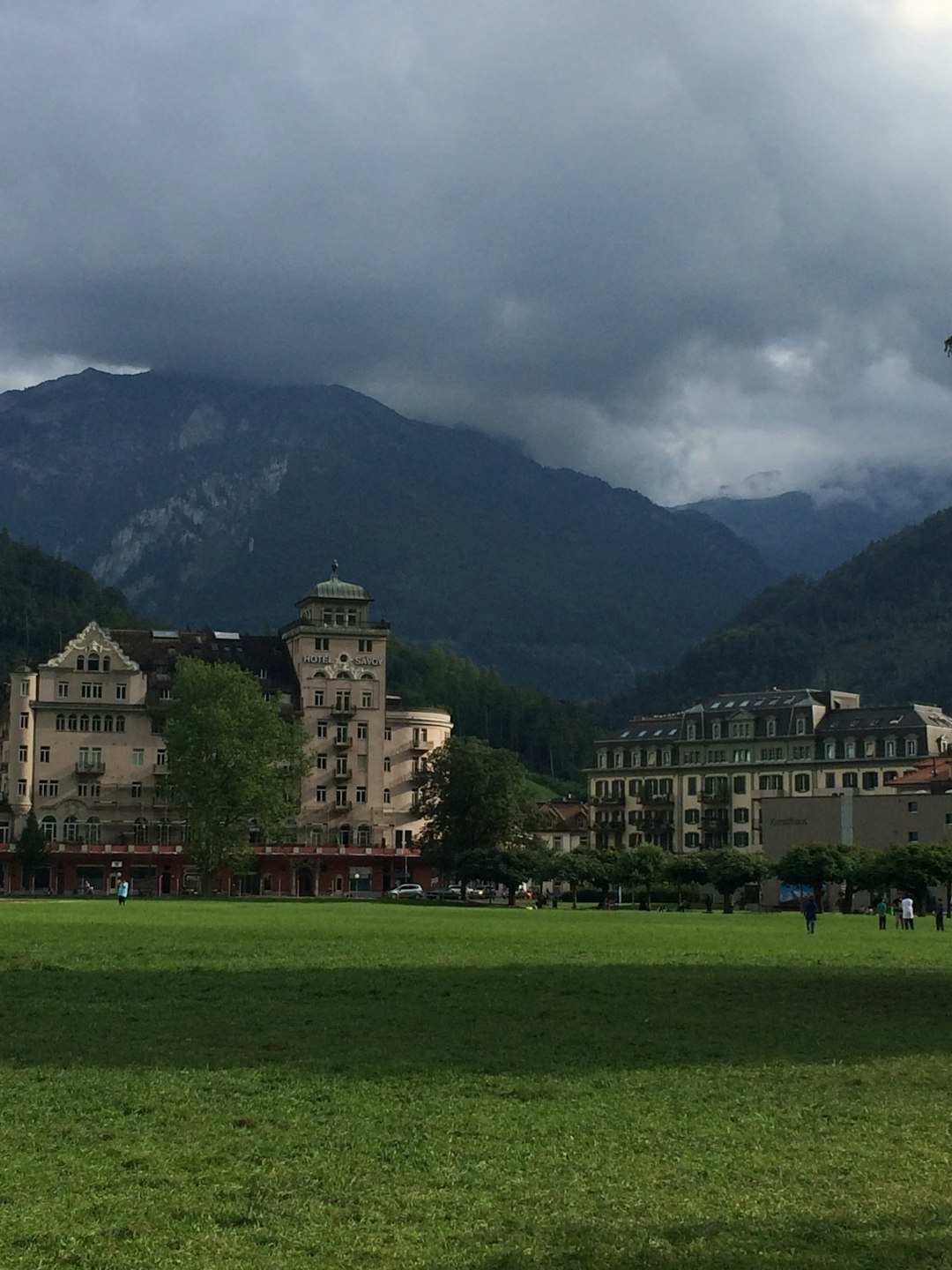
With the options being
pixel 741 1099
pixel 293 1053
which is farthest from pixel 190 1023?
pixel 741 1099

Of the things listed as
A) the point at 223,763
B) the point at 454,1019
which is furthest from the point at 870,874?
the point at 454,1019

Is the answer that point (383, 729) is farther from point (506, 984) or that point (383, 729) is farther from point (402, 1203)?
point (402, 1203)

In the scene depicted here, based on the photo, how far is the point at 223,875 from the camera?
171m

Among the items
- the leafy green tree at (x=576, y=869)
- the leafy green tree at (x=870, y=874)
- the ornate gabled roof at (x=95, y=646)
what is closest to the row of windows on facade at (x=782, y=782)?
the leafy green tree at (x=576, y=869)

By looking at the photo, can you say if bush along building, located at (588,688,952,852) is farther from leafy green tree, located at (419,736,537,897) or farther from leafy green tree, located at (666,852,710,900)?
leafy green tree, located at (666,852,710,900)

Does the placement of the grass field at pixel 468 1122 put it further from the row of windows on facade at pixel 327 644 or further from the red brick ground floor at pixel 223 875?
the row of windows on facade at pixel 327 644

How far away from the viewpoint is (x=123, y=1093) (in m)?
20.5

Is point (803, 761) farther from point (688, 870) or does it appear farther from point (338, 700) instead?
point (688, 870)

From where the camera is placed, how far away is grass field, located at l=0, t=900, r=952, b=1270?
14.2m

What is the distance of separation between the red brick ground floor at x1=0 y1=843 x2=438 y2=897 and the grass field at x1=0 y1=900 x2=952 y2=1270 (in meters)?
133

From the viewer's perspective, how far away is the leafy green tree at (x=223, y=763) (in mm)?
141500

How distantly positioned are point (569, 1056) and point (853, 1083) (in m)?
4.12

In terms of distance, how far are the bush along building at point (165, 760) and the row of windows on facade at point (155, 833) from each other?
162mm

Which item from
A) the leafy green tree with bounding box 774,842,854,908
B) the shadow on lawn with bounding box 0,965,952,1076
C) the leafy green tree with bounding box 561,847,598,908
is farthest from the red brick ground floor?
the shadow on lawn with bounding box 0,965,952,1076
